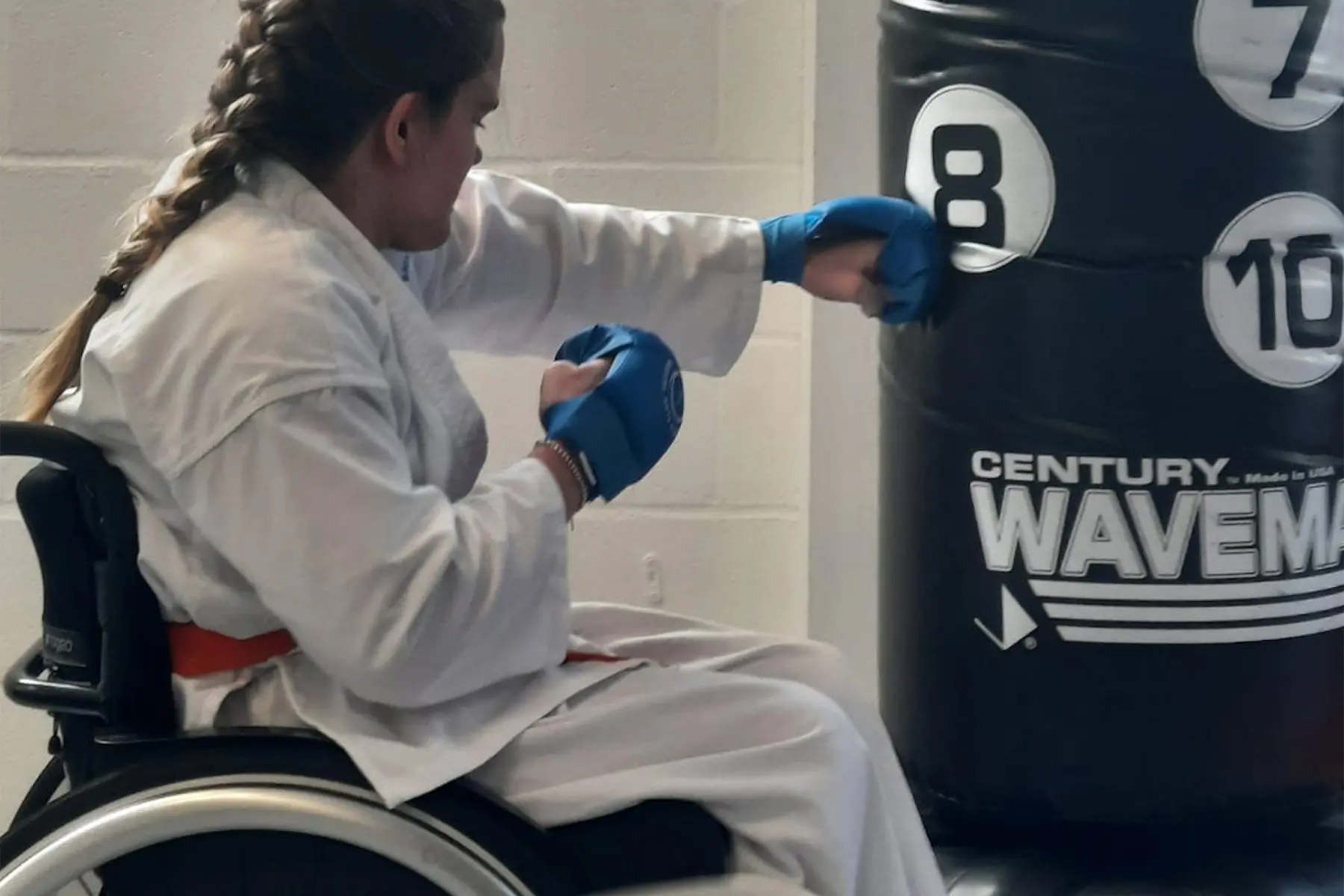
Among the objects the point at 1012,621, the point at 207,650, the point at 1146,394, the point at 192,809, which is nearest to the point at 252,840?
the point at 192,809

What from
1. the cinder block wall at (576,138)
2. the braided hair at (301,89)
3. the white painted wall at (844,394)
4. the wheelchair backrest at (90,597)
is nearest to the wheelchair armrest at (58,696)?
the wheelchair backrest at (90,597)

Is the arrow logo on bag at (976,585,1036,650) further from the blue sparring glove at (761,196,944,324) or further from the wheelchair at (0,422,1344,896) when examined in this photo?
the wheelchair at (0,422,1344,896)

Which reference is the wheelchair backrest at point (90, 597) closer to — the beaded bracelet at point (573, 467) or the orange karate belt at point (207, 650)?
the orange karate belt at point (207, 650)

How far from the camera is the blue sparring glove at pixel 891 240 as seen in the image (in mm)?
1245

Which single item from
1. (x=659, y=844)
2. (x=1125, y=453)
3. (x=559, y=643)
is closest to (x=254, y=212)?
(x=559, y=643)

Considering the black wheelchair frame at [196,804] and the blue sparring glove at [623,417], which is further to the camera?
the blue sparring glove at [623,417]

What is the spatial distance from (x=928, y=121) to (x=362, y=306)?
56cm

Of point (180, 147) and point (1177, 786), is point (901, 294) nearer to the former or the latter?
point (1177, 786)

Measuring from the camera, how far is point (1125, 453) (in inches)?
45.6

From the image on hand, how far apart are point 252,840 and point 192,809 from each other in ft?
0.16

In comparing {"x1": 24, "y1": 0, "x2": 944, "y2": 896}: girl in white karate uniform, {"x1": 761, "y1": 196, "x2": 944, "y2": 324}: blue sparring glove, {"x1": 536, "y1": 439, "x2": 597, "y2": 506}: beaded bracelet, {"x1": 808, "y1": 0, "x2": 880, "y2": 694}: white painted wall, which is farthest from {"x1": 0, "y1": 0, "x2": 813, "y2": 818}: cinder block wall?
{"x1": 536, "y1": 439, "x2": 597, "y2": 506}: beaded bracelet

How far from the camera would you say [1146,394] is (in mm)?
1153

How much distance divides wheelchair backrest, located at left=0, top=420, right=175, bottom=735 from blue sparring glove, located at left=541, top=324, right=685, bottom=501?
12.4 inches

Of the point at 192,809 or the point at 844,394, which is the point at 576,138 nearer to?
the point at 844,394
